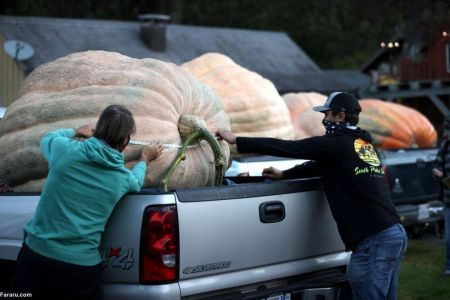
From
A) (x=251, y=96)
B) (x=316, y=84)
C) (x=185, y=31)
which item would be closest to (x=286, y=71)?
(x=316, y=84)

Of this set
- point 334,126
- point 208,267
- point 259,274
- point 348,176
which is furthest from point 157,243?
point 334,126

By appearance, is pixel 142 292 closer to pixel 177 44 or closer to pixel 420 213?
pixel 420 213

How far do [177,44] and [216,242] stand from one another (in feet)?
83.2

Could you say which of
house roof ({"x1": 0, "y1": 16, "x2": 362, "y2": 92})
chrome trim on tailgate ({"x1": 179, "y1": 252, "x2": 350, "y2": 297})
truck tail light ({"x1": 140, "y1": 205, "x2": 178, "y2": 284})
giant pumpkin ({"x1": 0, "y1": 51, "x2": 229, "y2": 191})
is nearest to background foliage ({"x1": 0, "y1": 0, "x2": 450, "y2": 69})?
house roof ({"x1": 0, "y1": 16, "x2": 362, "y2": 92})

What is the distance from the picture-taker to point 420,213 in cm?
999

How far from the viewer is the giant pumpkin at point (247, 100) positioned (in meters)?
8.94

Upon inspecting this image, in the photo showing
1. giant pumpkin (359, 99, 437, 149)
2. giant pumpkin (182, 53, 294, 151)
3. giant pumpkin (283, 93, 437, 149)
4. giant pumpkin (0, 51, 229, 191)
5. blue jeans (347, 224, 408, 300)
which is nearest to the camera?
blue jeans (347, 224, 408, 300)

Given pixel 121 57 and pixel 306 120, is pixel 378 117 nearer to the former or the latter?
pixel 306 120

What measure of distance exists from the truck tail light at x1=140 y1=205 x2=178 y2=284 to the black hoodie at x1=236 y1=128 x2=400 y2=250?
989mm

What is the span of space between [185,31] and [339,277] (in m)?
26.4

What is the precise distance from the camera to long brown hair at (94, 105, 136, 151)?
4.22m

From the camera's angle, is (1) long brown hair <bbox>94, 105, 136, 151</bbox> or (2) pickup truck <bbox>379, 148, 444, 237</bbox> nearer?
(1) long brown hair <bbox>94, 105, 136, 151</bbox>

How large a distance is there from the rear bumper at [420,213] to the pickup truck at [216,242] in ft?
16.1

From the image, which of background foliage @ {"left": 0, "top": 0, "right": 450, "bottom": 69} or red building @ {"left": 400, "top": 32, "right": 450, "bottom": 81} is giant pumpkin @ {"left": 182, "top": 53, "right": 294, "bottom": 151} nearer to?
red building @ {"left": 400, "top": 32, "right": 450, "bottom": 81}
